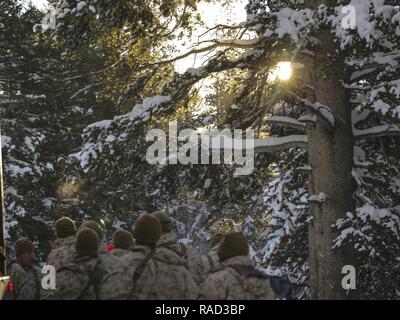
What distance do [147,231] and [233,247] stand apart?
0.82m

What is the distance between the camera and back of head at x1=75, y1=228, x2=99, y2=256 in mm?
6288

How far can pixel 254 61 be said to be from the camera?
10.3 m

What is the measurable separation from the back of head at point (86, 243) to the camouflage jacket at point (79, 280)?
0.26 feet

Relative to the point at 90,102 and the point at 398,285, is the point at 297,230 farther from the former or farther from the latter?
the point at 90,102

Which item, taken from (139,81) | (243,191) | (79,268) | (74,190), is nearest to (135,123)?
(139,81)

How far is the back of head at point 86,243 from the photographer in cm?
629

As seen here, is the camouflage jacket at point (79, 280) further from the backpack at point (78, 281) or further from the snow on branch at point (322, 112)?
the snow on branch at point (322, 112)

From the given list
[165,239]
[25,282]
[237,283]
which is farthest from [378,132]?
[25,282]

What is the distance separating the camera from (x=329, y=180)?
426 inches

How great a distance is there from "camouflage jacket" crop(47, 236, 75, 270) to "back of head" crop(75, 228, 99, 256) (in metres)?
0.87

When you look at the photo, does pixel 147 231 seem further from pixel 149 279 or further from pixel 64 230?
pixel 64 230

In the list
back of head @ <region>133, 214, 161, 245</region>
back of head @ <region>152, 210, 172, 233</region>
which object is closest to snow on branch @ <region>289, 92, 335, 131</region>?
back of head @ <region>152, 210, 172, 233</region>

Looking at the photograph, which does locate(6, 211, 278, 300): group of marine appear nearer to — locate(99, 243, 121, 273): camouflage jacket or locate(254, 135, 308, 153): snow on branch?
locate(99, 243, 121, 273): camouflage jacket
